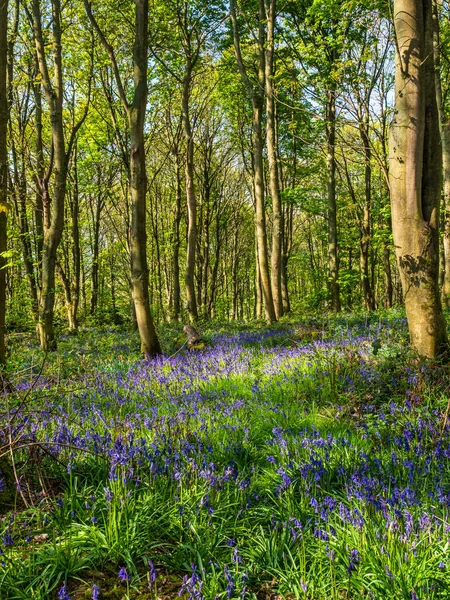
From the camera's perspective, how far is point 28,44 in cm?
1377

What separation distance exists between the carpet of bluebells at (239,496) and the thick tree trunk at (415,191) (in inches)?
23.0

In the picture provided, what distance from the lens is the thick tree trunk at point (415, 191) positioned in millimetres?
5105

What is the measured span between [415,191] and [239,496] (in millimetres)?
4299

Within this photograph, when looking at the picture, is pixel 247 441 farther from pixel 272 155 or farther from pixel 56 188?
pixel 272 155

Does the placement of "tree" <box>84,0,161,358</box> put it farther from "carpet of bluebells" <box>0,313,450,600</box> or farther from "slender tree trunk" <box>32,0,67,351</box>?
"carpet of bluebells" <box>0,313,450,600</box>

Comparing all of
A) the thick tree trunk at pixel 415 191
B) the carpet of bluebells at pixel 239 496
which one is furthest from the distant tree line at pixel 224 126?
the carpet of bluebells at pixel 239 496

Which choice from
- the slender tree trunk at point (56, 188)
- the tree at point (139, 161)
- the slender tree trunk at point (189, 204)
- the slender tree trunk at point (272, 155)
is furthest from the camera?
the slender tree trunk at point (189, 204)

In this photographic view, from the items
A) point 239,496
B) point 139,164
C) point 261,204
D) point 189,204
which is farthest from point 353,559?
point 189,204

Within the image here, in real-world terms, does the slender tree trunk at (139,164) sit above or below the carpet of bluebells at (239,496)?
above

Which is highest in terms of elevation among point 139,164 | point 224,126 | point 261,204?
point 224,126

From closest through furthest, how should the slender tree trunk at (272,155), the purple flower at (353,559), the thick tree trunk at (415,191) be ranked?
1. the purple flower at (353,559)
2. the thick tree trunk at (415,191)
3. the slender tree trunk at (272,155)

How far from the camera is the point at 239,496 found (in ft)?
9.11

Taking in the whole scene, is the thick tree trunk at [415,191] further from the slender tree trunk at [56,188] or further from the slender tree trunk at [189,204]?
the slender tree trunk at [189,204]

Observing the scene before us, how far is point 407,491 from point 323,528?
0.60 metres
